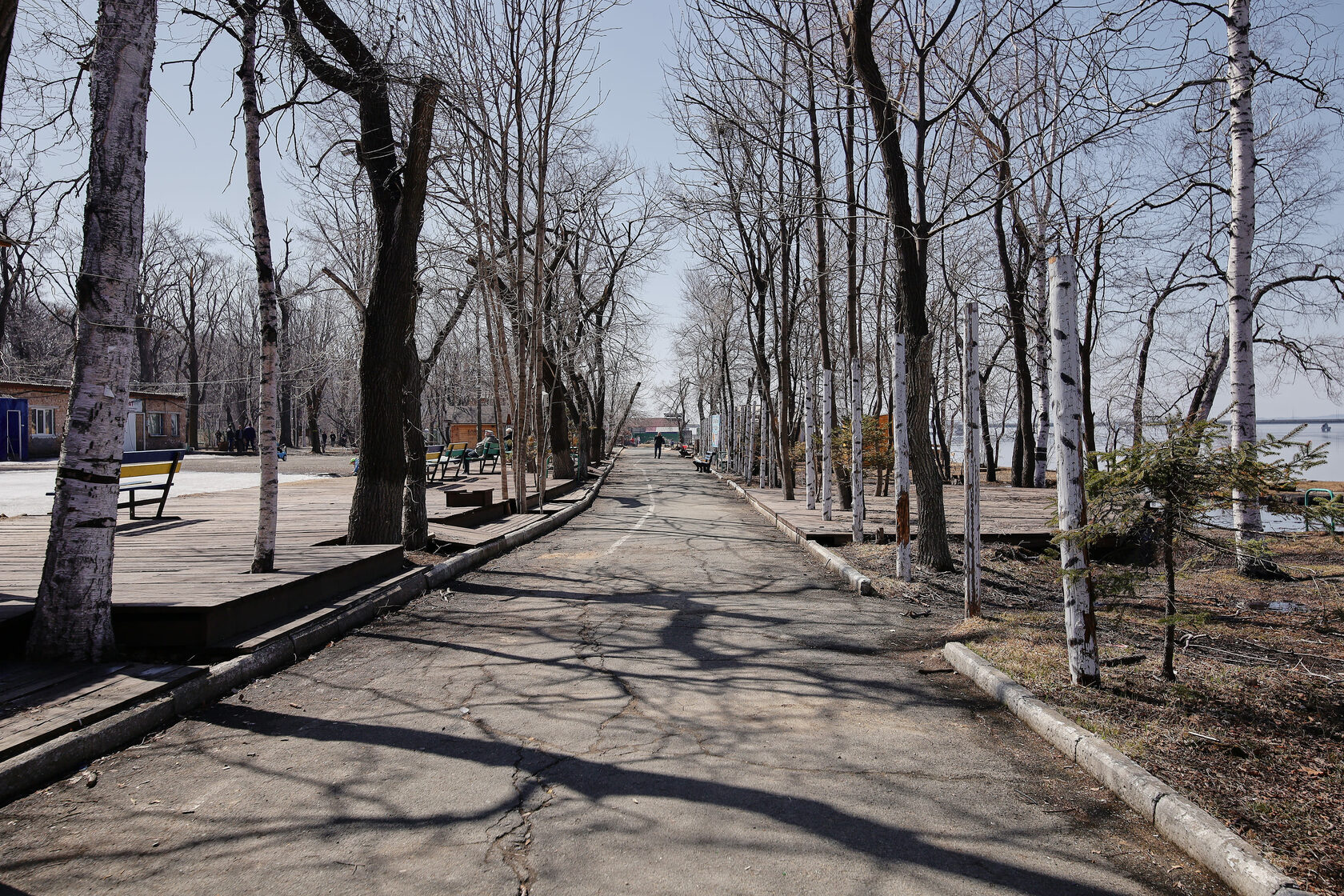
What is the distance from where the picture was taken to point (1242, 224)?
369 inches

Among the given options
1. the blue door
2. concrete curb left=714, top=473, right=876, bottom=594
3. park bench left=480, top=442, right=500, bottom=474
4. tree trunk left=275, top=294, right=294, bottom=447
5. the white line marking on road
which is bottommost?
the white line marking on road

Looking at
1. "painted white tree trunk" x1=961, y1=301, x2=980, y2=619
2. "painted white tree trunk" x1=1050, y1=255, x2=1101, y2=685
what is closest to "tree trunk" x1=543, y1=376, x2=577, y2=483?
"painted white tree trunk" x1=961, y1=301, x2=980, y2=619

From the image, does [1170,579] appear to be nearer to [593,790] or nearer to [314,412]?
[593,790]

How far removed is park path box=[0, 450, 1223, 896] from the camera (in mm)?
3039

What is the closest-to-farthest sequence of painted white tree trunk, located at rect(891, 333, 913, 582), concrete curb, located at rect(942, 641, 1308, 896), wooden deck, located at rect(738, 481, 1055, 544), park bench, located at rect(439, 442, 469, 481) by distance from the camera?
concrete curb, located at rect(942, 641, 1308, 896), painted white tree trunk, located at rect(891, 333, 913, 582), wooden deck, located at rect(738, 481, 1055, 544), park bench, located at rect(439, 442, 469, 481)

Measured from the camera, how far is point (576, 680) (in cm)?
554

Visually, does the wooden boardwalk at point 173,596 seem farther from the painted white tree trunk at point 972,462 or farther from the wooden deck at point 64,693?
the painted white tree trunk at point 972,462

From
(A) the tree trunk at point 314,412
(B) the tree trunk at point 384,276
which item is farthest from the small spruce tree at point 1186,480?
(A) the tree trunk at point 314,412

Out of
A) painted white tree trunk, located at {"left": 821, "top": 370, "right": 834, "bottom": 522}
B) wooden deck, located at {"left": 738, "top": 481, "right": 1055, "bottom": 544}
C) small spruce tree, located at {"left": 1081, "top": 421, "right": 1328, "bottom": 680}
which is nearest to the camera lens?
small spruce tree, located at {"left": 1081, "top": 421, "right": 1328, "bottom": 680}

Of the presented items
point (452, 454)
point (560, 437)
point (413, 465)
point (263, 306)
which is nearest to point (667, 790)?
point (263, 306)

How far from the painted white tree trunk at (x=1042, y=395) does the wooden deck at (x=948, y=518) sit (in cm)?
350

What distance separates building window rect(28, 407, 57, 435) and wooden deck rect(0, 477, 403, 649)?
104ft

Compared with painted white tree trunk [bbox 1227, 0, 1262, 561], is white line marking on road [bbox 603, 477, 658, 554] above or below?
below

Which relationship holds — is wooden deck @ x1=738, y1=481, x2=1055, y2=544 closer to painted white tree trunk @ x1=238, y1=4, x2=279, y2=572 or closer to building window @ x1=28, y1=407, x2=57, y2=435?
painted white tree trunk @ x1=238, y1=4, x2=279, y2=572
